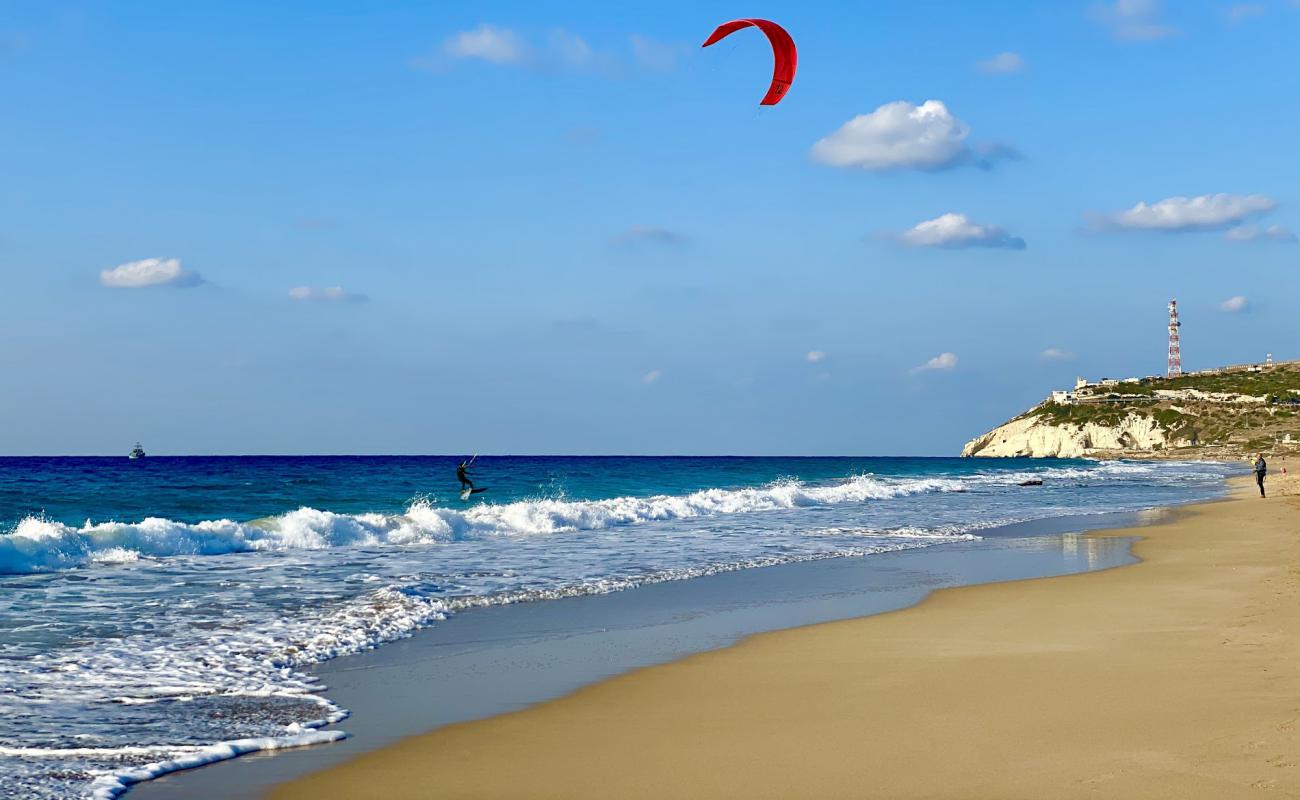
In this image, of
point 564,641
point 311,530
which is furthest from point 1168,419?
point 564,641

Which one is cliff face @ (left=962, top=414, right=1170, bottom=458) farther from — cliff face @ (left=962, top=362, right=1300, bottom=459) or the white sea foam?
the white sea foam

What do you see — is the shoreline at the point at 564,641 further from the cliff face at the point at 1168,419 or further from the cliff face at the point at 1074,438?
the cliff face at the point at 1074,438

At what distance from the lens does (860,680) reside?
27.8ft

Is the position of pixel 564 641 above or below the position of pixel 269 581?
below

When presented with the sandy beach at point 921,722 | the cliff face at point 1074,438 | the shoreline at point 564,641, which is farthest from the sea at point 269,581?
the cliff face at point 1074,438

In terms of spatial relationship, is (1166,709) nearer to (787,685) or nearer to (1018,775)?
(1018,775)

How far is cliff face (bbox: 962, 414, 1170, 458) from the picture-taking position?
115312 millimetres

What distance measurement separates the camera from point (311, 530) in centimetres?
2381

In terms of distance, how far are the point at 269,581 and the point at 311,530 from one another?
8.84 m

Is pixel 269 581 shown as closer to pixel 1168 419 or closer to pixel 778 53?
pixel 778 53

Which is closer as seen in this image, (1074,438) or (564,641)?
(564,641)

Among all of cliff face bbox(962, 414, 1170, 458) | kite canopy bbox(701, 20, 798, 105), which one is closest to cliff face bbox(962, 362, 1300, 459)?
cliff face bbox(962, 414, 1170, 458)

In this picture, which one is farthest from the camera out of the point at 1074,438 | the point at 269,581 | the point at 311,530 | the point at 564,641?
the point at 1074,438

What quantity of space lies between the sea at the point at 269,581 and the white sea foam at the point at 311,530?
0.22ft
